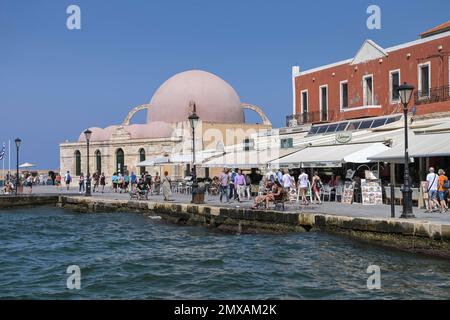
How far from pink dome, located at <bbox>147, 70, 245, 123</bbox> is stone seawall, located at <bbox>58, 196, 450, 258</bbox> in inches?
899

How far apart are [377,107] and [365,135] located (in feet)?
18.1

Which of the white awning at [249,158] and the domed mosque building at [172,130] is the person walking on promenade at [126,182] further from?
the white awning at [249,158]

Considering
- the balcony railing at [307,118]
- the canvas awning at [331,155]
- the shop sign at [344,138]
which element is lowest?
the canvas awning at [331,155]

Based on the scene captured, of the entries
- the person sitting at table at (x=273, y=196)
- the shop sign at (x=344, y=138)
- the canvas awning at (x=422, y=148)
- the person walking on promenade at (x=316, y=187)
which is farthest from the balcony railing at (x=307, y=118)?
the person sitting at table at (x=273, y=196)

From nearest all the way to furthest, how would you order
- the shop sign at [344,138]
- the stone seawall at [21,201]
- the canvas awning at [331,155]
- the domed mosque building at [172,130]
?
the canvas awning at [331,155] < the shop sign at [344,138] < the stone seawall at [21,201] < the domed mosque building at [172,130]

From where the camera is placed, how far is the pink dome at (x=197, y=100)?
165ft

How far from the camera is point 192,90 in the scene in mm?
51062

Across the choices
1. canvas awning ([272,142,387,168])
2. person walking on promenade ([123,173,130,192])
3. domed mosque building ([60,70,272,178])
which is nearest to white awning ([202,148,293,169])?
canvas awning ([272,142,387,168])

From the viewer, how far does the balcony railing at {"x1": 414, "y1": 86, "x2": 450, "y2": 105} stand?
82.9 ft

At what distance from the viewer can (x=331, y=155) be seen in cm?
2231

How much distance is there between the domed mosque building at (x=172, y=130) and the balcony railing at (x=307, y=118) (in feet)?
28.3

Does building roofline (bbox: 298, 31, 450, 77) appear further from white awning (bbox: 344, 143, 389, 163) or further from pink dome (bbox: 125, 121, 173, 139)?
pink dome (bbox: 125, 121, 173, 139)
